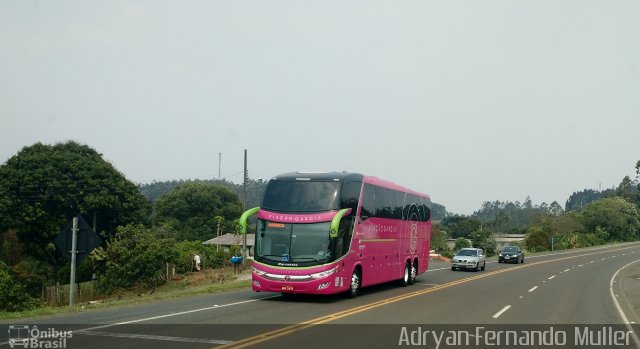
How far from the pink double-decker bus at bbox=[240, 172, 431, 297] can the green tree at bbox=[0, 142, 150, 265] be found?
30705mm

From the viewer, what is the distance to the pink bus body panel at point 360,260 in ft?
56.9

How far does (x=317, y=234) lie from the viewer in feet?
57.8

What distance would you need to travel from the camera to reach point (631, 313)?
17.2m

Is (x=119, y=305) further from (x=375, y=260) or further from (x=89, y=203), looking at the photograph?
(x=89, y=203)

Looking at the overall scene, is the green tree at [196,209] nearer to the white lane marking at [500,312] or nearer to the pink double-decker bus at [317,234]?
the pink double-decker bus at [317,234]

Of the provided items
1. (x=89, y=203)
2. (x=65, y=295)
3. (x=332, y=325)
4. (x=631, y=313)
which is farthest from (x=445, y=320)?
(x=89, y=203)

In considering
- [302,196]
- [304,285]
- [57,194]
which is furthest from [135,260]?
[304,285]

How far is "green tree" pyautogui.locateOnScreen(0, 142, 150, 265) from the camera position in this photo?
142ft

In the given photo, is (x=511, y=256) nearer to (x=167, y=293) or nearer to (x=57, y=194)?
(x=167, y=293)

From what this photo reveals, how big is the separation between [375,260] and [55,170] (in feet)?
112

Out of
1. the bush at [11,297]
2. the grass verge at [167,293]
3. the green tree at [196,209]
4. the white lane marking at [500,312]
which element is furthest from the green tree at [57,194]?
the green tree at [196,209]

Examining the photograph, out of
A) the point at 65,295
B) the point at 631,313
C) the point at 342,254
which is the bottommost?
the point at 65,295

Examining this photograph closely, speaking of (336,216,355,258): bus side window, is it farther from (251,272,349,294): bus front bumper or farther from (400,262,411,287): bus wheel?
(400,262,411,287): bus wheel

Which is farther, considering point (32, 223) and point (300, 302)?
point (32, 223)
